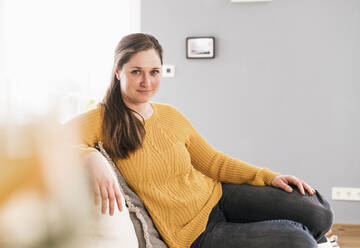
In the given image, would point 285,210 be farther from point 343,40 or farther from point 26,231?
point 343,40

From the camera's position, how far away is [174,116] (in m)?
1.55

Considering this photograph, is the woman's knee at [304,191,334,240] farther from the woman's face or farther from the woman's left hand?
the woman's face

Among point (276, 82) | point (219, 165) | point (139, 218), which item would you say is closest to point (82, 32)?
point (276, 82)

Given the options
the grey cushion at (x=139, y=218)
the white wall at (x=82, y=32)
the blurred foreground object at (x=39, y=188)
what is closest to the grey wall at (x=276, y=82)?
the white wall at (x=82, y=32)

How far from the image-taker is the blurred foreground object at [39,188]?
0.20 meters

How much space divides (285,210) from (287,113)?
1.74 m

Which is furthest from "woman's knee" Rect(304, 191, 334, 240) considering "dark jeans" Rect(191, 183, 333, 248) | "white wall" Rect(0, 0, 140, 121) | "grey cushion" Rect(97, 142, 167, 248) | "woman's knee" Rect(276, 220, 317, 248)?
"white wall" Rect(0, 0, 140, 121)

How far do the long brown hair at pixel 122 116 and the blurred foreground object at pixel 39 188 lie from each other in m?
1.07

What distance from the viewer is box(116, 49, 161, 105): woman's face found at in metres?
1.41

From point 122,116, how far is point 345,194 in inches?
83.6

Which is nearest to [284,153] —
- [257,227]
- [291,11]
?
[291,11]

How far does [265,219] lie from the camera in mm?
1398

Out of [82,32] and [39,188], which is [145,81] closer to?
[39,188]

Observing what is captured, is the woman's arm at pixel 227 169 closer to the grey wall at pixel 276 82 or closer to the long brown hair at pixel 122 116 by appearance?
the long brown hair at pixel 122 116
